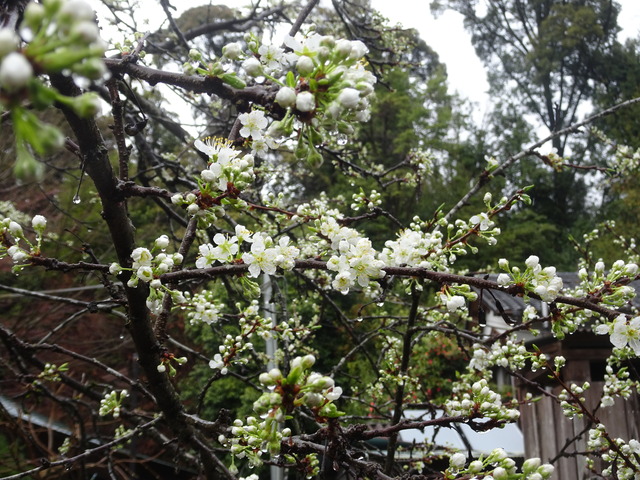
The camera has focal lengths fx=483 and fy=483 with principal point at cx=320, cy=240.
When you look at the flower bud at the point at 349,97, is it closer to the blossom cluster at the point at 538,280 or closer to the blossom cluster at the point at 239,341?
the blossom cluster at the point at 538,280

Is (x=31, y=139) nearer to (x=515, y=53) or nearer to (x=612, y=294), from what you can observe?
(x=612, y=294)

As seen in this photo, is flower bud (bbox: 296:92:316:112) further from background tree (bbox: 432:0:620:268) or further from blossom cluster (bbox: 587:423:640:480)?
background tree (bbox: 432:0:620:268)

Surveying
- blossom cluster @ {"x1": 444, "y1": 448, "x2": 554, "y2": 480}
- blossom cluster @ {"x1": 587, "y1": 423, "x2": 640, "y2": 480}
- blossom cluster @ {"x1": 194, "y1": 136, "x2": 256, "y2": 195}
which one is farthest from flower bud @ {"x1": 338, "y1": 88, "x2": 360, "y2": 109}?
blossom cluster @ {"x1": 587, "y1": 423, "x2": 640, "y2": 480}

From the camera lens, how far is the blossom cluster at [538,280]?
3.54ft

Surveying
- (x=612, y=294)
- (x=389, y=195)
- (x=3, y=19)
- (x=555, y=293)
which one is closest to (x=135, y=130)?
(x=3, y=19)

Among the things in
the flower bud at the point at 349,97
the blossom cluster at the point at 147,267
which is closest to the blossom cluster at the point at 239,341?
the blossom cluster at the point at 147,267

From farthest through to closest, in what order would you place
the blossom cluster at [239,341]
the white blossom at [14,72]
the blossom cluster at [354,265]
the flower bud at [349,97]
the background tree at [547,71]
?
1. the background tree at [547,71]
2. the blossom cluster at [239,341]
3. the blossom cluster at [354,265]
4. the flower bud at [349,97]
5. the white blossom at [14,72]

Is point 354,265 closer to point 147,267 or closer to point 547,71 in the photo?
point 147,267

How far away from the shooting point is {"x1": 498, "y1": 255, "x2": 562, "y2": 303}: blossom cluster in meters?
1.08

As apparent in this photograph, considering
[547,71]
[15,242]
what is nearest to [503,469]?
[15,242]

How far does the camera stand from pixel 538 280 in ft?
3.68

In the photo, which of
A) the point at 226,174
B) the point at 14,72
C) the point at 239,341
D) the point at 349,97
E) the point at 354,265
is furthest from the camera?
the point at 239,341

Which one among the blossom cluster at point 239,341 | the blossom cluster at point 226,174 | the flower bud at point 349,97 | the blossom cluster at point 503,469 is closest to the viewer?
the flower bud at point 349,97

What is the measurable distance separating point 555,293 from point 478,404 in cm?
38
